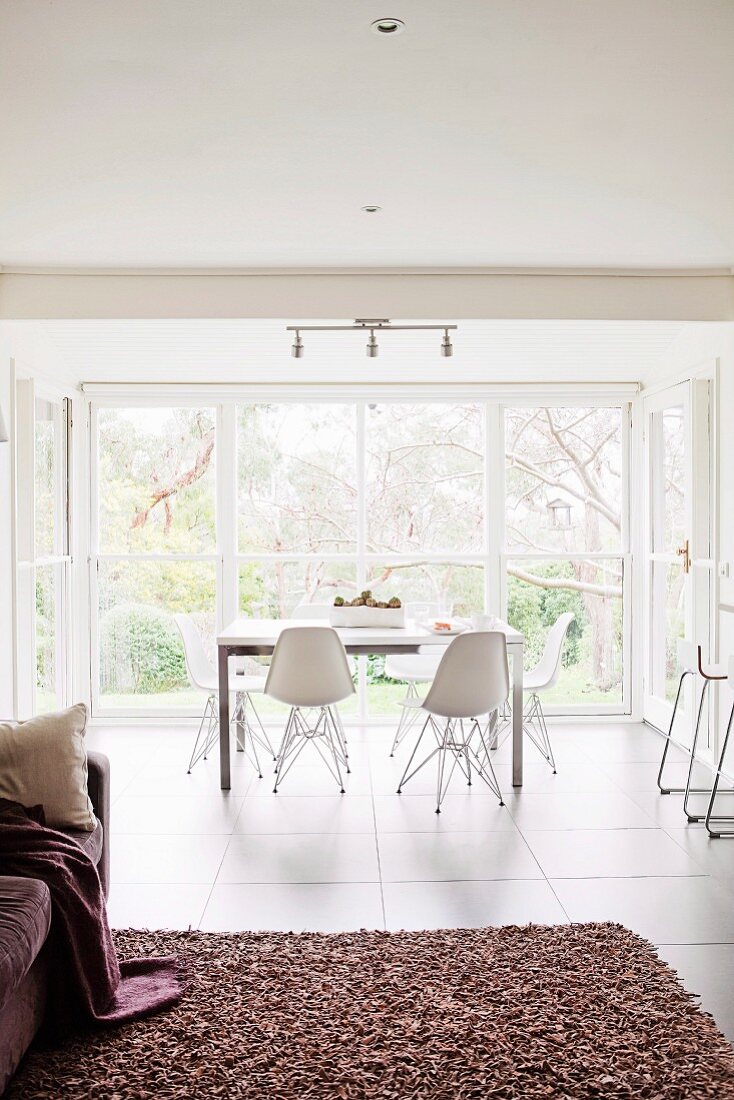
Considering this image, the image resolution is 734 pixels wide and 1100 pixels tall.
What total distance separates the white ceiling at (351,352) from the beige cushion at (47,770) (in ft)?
10.5

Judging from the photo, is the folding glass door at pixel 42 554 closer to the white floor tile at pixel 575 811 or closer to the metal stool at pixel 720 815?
the white floor tile at pixel 575 811

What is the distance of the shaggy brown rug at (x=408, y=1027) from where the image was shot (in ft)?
8.13

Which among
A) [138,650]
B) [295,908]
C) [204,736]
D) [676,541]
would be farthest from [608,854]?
[138,650]

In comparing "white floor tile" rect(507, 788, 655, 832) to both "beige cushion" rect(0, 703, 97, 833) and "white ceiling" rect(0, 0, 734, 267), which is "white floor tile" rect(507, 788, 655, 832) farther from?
"white ceiling" rect(0, 0, 734, 267)

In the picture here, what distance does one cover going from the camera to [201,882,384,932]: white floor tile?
3422 millimetres

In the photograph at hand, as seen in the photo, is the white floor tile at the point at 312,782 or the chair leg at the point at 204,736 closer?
the white floor tile at the point at 312,782

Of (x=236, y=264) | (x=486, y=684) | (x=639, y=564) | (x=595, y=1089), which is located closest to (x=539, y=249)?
(x=236, y=264)

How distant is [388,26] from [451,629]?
3369 mm

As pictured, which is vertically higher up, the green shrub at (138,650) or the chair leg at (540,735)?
the green shrub at (138,650)

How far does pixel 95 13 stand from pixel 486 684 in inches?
136

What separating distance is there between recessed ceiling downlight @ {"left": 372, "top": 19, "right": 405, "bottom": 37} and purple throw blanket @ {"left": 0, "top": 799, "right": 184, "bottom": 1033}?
8.02 feet

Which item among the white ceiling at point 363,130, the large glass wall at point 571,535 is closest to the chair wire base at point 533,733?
the large glass wall at point 571,535

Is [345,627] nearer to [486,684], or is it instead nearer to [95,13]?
[486,684]

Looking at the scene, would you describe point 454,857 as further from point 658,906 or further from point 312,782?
point 312,782
